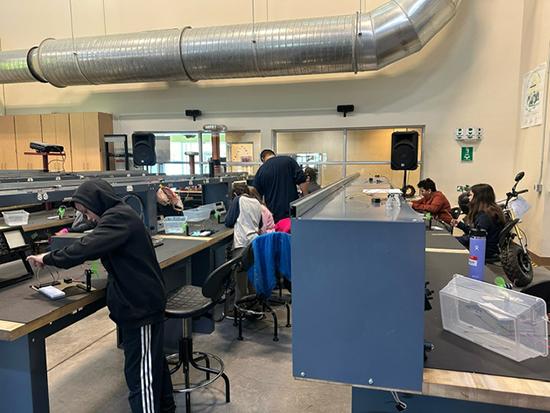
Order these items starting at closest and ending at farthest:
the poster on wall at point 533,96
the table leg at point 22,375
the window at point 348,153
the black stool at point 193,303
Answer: the table leg at point 22,375, the black stool at point 193,303, the poster on wall at point 533,96, the window at point 348,153

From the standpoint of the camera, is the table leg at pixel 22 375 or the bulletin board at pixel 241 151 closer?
the table leg at pixel 22 375

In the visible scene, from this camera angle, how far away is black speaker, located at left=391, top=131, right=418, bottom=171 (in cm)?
411

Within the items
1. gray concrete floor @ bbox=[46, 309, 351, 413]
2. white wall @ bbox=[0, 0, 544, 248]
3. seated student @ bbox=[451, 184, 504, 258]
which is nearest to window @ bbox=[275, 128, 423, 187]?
white wall @ bbox=[0, 0, 544, 248]

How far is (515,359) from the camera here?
108 centimetres

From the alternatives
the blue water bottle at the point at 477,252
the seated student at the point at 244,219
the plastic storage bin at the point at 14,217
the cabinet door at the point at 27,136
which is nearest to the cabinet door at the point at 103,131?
the cabinet door at the point at 27,136

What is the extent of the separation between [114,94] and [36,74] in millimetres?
1364

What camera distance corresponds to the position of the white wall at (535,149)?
461 cm

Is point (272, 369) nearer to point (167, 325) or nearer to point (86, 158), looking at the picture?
point (167, 325)

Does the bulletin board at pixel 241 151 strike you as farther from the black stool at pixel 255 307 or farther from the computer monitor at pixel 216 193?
the black stool at pixel 255 307

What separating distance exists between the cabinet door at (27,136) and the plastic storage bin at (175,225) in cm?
520

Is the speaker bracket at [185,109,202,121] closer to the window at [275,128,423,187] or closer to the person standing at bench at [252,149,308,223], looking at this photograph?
the window at [275,128,423,187]

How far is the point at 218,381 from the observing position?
253 cm

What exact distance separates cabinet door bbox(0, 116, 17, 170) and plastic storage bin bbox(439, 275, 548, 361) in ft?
27.2

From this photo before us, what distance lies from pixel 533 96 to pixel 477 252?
4443mm
